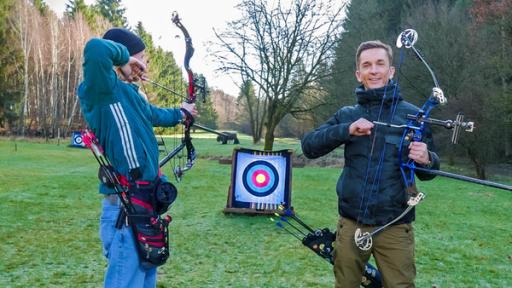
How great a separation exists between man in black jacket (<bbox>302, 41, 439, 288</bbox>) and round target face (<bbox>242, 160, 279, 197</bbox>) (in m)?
3.59

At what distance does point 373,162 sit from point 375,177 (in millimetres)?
66

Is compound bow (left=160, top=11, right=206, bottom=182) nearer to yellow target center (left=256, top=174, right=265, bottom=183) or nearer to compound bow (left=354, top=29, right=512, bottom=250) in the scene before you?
compound bow (left=354, top=29, right=512, bottom=250)

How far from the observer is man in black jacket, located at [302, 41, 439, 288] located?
206cm

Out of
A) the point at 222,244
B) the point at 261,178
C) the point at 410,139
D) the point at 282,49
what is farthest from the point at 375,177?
the point at 282,49

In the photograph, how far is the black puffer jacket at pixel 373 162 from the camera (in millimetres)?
2084

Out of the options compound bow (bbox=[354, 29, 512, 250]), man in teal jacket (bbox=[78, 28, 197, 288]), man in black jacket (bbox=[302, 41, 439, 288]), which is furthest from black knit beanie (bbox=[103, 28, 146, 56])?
compound bow (bbox=[354, 29, 512, 250])

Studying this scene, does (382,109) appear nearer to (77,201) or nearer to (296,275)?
(296,275)

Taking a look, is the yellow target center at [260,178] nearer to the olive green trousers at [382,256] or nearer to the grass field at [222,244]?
the grass field at [222,244]

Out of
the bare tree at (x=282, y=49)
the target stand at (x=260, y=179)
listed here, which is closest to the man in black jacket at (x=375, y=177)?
the target stand at (x=260, y=179)

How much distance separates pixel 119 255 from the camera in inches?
71.9

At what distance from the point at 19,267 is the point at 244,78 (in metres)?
16.9

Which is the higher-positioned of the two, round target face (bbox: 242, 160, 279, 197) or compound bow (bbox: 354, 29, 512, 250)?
compound bow (bbox: 354, 29, 512, 250)

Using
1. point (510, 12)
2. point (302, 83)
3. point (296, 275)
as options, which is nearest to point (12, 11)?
point (302, 83)

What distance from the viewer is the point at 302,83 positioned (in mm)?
19109
